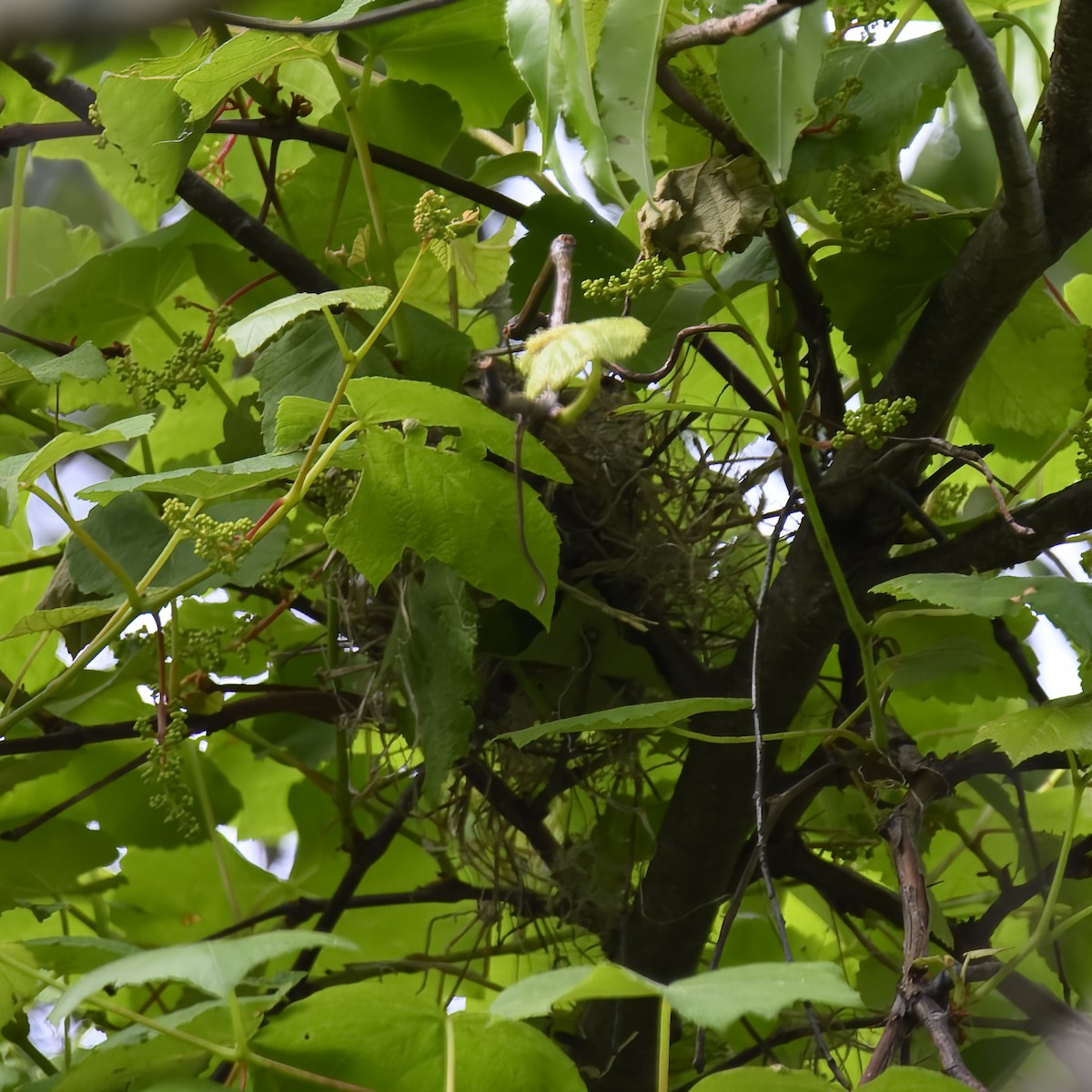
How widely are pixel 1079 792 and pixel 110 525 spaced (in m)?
0.43

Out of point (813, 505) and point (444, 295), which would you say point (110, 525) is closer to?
point (444, 295)

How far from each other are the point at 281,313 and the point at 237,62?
4.5 inches

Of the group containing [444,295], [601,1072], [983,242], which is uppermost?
[444,295]

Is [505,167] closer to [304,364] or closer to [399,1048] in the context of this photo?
[304,364]

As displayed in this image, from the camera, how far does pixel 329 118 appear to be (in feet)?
1.80

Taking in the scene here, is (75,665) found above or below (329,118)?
below

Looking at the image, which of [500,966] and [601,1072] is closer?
[601,1072]

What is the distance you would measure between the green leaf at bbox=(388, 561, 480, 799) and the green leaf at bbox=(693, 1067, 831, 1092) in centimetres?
18

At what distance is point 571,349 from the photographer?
0.33 metres

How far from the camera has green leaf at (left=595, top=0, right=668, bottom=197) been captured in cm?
39

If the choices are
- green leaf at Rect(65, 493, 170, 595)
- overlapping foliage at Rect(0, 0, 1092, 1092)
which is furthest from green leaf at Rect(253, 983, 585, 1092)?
green leaf at Rect(65, 493, 170, 595)

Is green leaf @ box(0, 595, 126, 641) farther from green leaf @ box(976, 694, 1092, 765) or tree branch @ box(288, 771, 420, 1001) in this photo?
green leaf @ box(976, 694, 1092, 765)

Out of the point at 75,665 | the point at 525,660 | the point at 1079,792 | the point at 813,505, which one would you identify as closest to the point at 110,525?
the point at 75,665

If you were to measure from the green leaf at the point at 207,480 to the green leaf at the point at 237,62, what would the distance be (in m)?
0.14
